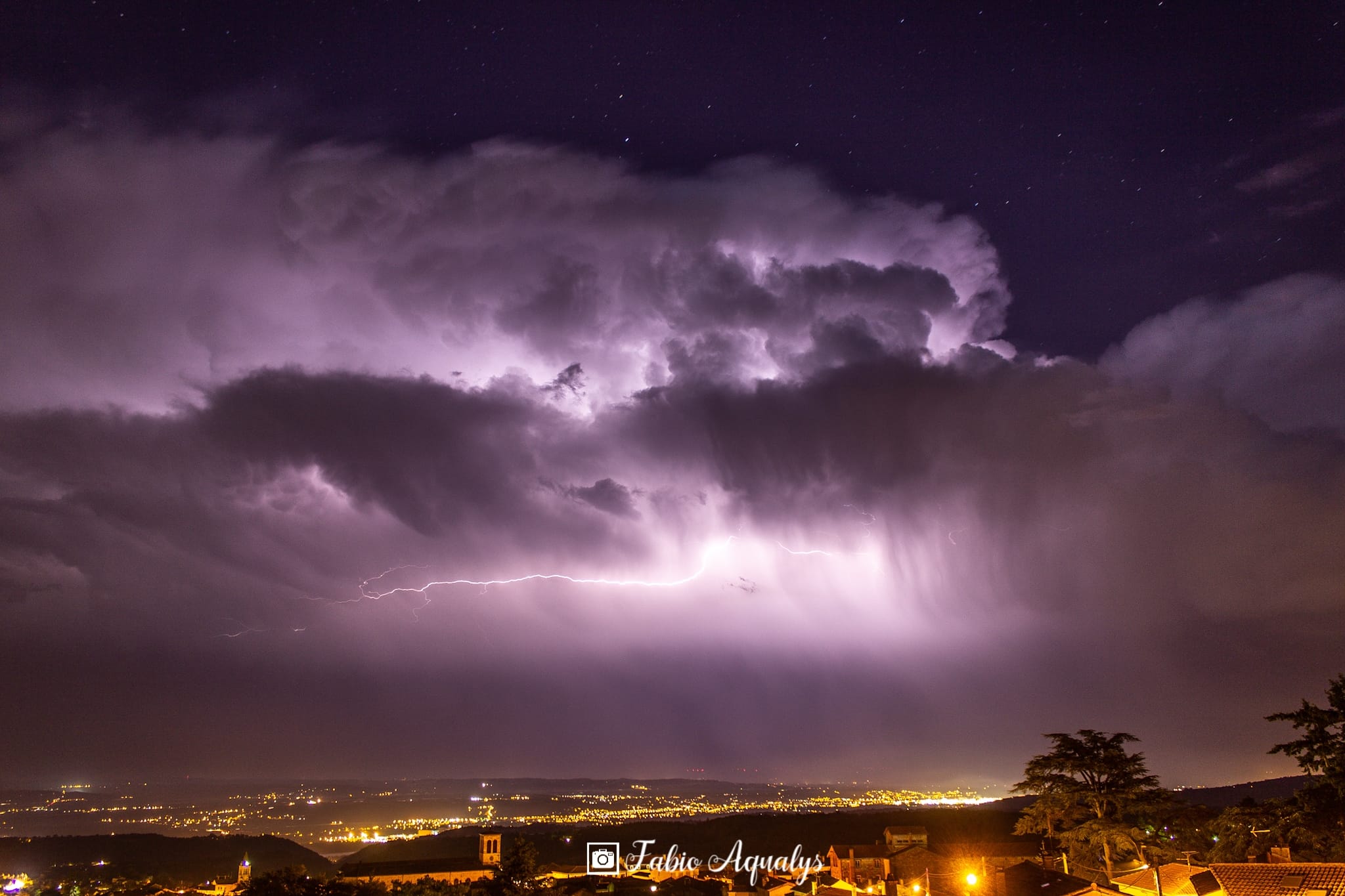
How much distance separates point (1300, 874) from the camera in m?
27.7

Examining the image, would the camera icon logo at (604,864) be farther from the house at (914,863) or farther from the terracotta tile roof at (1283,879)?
the terracotta tile roof at (1283,879)

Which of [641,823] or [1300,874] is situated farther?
[641,823]

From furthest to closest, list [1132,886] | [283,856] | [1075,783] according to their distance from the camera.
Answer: [283,856], [1075,783], [1132,886]

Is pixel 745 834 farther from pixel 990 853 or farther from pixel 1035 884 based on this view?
pixel 1035 884

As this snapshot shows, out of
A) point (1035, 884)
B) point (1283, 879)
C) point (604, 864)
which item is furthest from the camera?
point (604, 864)

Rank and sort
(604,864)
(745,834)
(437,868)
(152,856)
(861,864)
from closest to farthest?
(861,864), (437,868), (604,864), (745,834), (152,856)

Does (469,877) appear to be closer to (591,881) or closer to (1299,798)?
(591,881)

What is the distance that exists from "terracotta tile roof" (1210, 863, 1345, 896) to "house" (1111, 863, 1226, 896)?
221 centimetres

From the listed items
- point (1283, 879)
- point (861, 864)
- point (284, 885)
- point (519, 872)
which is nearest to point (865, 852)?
point (861, 864)

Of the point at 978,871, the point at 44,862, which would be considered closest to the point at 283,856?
the point at 44,862

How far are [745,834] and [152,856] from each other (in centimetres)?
10014

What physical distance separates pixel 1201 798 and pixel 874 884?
125m

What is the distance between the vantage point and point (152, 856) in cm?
14612

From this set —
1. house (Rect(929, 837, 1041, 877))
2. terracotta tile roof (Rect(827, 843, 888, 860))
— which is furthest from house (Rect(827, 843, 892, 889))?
house (Rect(929, 837, 1041, 877))
